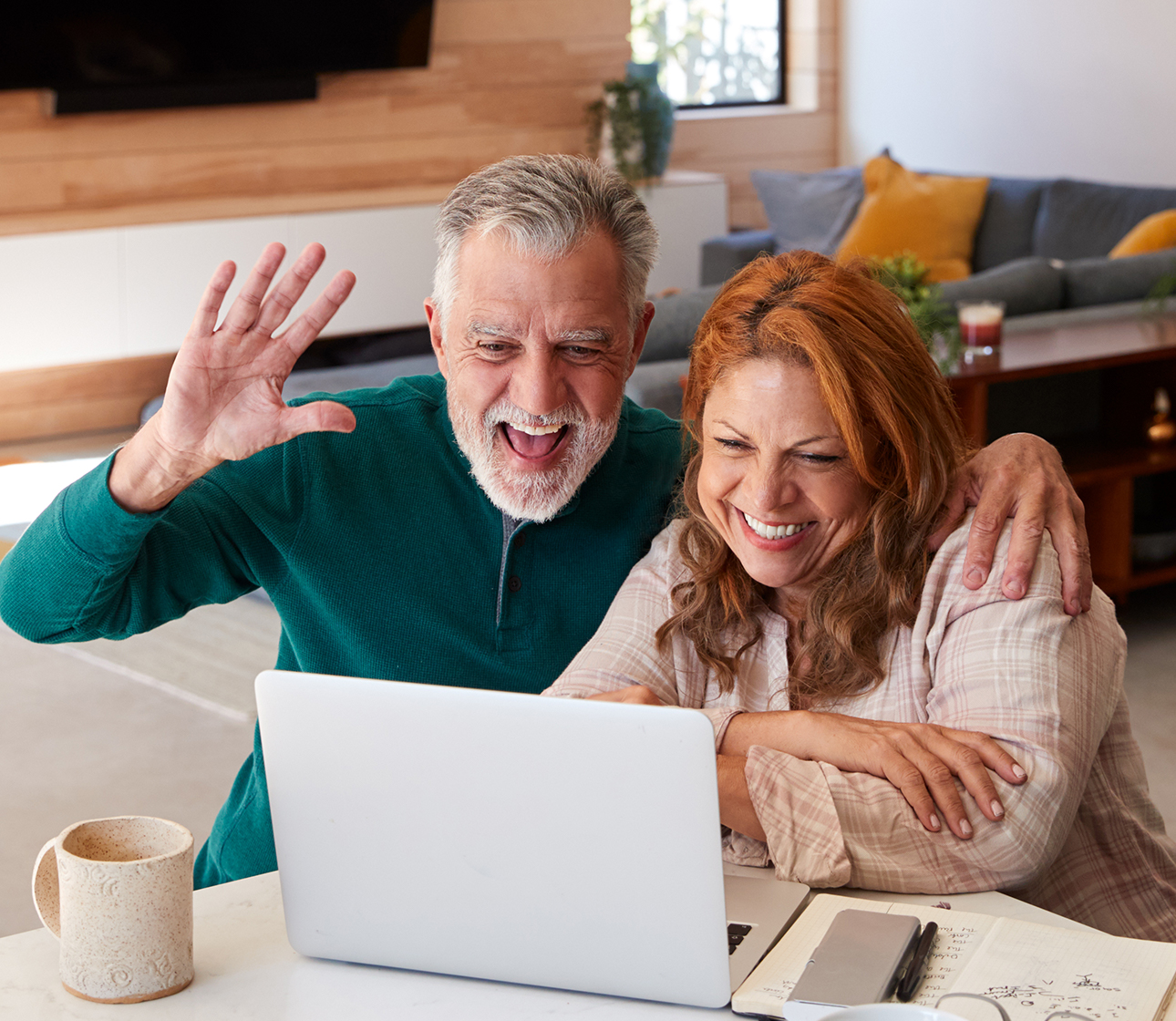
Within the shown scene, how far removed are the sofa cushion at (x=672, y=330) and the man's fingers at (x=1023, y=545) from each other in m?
1.93

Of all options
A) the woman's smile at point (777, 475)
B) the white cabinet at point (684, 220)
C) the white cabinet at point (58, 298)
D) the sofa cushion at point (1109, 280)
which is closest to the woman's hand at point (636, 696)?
the woman's smile at point (777, 475)

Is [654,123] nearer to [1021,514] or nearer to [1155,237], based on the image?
[1155,237]

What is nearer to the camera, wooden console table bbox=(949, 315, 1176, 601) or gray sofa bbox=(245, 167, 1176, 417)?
wooden console table bbox=(949, 315, 1176, 601)

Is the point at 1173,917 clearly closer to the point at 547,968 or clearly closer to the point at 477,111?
the point at 547,968

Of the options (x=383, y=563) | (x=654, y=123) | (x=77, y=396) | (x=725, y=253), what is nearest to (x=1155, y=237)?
(x=725, y=253)

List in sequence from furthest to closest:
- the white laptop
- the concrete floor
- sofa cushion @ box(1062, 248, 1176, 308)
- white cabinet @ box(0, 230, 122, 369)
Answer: white cabinet @ box(0, 230, 122, 369) → sofa cushion @ box(1062, 248, 1176, 308) → the concrete floor → the white laptop

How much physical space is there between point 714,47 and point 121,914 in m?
6.92

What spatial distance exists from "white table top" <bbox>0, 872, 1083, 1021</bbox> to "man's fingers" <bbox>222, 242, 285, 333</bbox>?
1.76ft

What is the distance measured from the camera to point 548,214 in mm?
1396

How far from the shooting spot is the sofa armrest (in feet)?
19.0

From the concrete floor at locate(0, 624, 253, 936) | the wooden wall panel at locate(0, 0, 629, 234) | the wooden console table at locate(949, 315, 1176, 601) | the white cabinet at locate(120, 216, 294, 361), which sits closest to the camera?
the concrete floor at locate(0, 624, 253, 936)

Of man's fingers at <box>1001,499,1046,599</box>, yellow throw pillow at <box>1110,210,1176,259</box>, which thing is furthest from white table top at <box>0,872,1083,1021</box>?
yellow throw pillow at <box>1110,210,1176,259</box>

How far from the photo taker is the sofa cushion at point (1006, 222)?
5.72 metres

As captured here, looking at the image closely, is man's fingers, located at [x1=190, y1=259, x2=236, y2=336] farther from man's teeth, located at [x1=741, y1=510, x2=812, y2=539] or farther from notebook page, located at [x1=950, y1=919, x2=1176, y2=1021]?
notebook page, located at [x1=950, y1=919, x2=1176, y2=1021]
